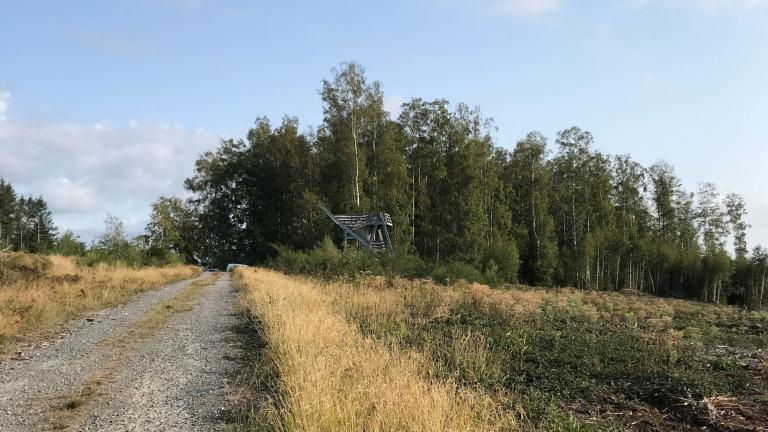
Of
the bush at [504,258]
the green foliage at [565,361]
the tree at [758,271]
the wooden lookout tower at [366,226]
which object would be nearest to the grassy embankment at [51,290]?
the green foliage at [565,361]

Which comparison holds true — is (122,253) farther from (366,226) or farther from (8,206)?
(8,206)

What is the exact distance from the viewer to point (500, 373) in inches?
324

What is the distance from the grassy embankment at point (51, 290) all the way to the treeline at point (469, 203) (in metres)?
16.9

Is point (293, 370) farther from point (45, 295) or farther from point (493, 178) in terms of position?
point (493, 178)

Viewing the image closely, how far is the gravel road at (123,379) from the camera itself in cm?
580

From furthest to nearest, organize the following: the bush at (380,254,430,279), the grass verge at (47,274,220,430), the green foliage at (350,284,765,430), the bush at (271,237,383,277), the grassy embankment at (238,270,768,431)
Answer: the bush at (380,254,430,279) < the bush at (271,237,383,277) < the green foliage at (350,284,765,430) < the grass verge at (47,274,220,430) < the grassy embankment at (238,270,768,431)

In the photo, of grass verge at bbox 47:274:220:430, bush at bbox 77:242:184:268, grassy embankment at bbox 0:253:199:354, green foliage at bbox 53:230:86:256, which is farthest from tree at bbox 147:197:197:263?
grass verge at bbox 47:274:220:430

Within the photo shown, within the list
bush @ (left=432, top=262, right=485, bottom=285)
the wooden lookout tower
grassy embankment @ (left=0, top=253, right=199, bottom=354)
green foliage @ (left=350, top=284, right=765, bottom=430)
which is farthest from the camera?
the wooden lookout tower

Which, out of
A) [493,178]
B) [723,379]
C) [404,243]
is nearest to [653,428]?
[723,379]

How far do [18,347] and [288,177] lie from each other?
162ft

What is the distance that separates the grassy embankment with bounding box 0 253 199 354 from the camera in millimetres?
12477

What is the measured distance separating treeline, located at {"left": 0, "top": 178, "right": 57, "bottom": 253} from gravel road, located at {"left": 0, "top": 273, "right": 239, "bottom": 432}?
282ft

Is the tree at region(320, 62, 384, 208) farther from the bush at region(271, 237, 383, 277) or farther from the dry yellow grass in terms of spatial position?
the dry yellow grass

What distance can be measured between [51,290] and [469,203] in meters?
35.7
